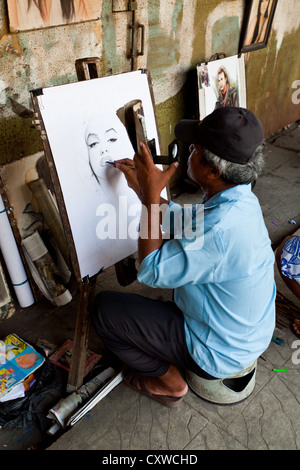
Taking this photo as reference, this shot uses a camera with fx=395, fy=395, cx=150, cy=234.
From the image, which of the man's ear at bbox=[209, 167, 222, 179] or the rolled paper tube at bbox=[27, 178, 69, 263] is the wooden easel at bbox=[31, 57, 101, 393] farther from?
the rolled paper tube at bbox=[27, 178, 69, 263]

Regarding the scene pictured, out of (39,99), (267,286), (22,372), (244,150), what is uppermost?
(39,99)

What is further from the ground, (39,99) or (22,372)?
(39,99)

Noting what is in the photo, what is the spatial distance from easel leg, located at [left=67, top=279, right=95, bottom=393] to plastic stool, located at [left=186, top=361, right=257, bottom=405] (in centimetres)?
54

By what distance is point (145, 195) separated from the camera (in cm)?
154

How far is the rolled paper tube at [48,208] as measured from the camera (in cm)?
243

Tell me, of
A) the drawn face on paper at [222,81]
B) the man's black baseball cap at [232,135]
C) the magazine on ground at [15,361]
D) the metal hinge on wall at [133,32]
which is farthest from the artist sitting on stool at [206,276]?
the drawn face on paper at [222,81]

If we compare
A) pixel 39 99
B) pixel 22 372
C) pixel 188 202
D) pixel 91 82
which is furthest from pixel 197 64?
pixel 22 372

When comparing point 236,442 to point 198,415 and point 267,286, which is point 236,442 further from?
point 267,286

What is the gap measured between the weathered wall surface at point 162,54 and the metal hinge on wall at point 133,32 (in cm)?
2

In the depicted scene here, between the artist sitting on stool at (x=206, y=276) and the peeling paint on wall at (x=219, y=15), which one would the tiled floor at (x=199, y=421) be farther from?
the peeling paint on wall at (x=219, y=15)

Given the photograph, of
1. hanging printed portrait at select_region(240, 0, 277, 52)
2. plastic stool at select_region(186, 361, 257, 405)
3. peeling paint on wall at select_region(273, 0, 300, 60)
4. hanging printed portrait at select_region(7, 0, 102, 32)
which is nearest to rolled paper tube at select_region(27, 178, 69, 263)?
hanging printed portrait at select_region(7, 0, 102, 32)

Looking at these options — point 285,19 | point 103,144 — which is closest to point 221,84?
point 285,19
